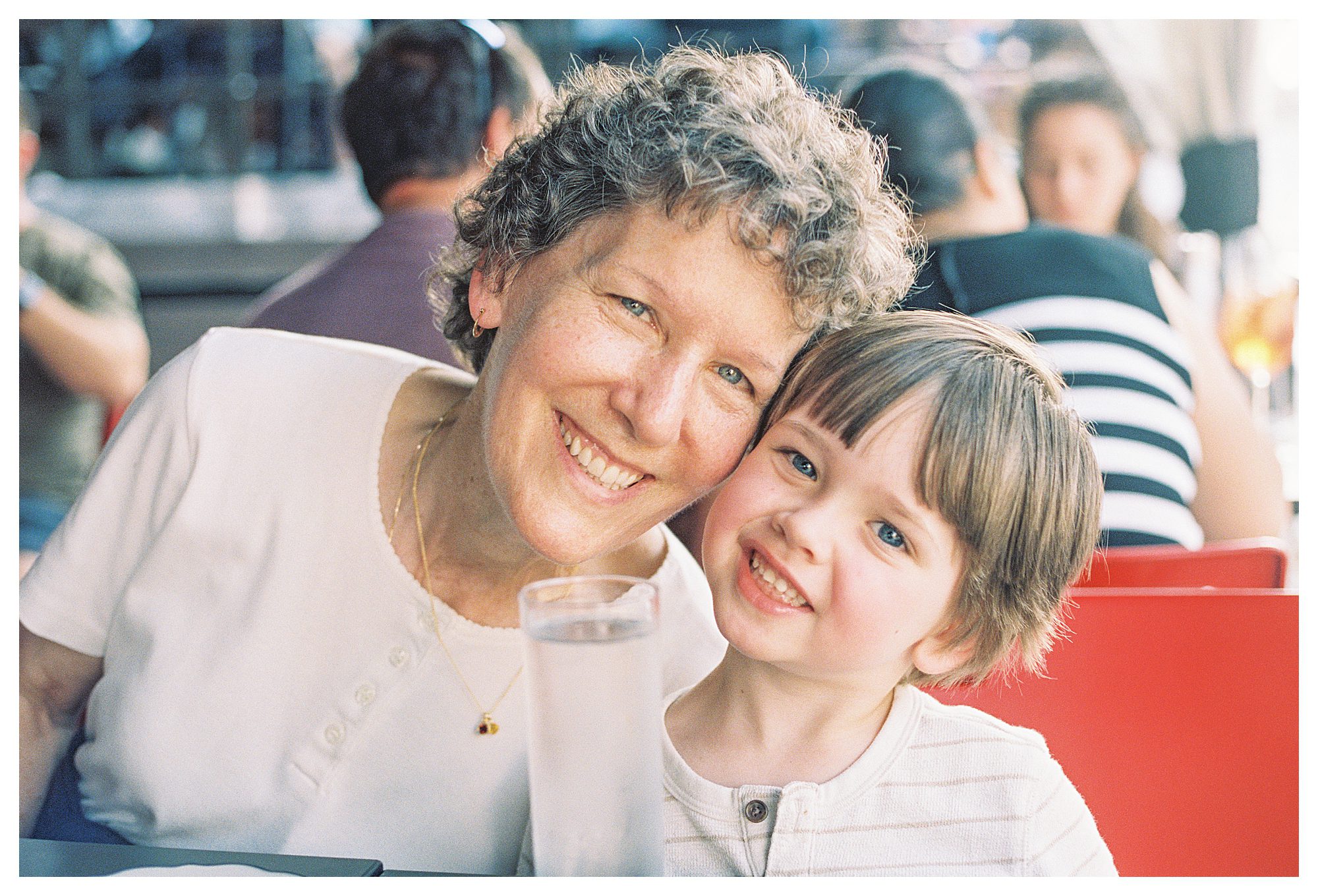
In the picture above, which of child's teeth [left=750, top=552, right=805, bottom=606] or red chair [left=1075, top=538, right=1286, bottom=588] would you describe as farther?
red chair [left=1075, top=538, right=1286, bottom=588]

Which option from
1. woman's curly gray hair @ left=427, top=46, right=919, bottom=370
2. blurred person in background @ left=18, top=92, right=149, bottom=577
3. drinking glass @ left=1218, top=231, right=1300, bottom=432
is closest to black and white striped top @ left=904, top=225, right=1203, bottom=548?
woman's curly gray hair @ left=427, top=46, right=919, bottom=370

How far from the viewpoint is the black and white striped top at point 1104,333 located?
6.68ft

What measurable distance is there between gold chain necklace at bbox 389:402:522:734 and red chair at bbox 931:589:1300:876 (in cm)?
54

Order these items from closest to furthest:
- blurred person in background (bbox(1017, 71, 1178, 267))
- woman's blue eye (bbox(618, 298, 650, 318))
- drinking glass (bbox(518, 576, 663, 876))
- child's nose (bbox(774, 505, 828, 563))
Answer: drinking glass (bbox(518, 576, 663, 876)) < child's nose (bbox(774, 505, 828, 563)) < woman's blue eye (bbox(618, 298, 650, 318)) < blurred person in background (bbox(1017, 71, 1178, 267))

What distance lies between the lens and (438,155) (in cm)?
264

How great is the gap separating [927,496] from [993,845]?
1.18 ft

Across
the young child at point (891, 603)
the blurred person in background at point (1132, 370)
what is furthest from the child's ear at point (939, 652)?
the blurred person in background at point (1132, 370)

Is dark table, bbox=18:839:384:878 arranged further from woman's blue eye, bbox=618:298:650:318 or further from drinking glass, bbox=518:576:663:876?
woman's blue eye, bbox=618:298:650:318

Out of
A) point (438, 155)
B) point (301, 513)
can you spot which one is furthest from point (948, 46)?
point (301, 513)

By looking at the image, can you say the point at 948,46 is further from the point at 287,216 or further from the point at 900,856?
the point at 900,856

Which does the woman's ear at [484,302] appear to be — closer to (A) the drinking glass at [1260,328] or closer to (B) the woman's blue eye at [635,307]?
(B) the woman's blue eye at [635,307]

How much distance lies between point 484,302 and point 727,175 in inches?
14.8

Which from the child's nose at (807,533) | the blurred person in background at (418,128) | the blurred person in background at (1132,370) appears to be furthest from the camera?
the blurred person in background at (418,128)

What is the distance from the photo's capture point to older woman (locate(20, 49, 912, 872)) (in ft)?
3.85
